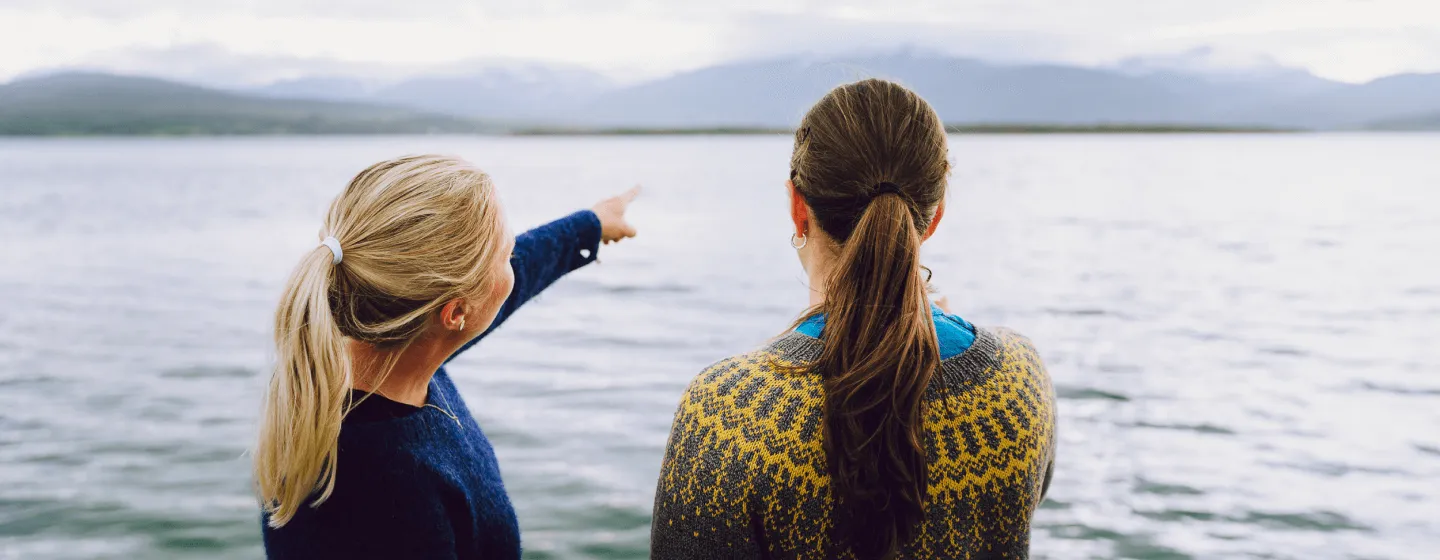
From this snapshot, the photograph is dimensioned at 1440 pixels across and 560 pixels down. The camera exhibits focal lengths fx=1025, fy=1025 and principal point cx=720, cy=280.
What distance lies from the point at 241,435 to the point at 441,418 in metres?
6.07

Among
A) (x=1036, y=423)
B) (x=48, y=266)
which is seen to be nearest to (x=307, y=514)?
(x=1036, y=423)

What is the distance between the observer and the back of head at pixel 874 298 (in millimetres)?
1705

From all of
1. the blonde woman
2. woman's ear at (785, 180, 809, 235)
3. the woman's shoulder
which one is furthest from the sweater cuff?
the woman's shoulder

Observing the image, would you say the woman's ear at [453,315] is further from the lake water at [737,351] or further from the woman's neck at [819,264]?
the lake water at [737,351]

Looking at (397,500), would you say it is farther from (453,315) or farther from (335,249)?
(335,249)

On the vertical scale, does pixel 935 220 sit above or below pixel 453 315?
above

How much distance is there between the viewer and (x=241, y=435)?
737 cm

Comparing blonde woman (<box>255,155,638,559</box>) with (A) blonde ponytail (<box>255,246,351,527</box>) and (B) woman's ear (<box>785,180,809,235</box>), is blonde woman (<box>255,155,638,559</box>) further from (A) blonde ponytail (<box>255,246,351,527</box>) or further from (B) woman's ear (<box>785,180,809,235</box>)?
(B) woman's ear (<box>785,180,809,235</box>)

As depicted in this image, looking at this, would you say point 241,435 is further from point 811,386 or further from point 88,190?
point 88,190

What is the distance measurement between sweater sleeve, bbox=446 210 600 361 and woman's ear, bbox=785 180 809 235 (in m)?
0.87

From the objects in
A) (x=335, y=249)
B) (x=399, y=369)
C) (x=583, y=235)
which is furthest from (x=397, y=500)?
(x=583, y=235)

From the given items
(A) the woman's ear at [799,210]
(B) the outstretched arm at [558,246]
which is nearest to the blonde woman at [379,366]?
(B) the outstretched arm at [558,246]

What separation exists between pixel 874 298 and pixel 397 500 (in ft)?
3.14

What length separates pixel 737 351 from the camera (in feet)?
35.8
